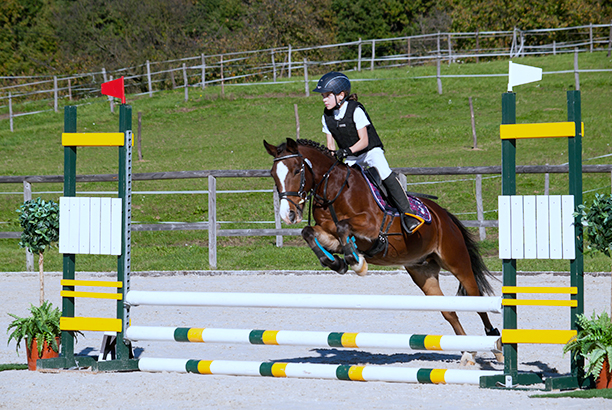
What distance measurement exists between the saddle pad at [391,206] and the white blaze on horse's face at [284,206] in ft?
2.71

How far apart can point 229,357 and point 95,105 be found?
23344 mm

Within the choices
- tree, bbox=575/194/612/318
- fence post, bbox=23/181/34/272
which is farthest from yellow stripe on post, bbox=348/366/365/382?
fence post, bbox=23/181/34/272

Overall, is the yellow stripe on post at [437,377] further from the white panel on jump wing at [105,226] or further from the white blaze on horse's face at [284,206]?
the white panel on jump wing at [105,226]

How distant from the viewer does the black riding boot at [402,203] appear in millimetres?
5742

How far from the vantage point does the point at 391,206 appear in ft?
19.1

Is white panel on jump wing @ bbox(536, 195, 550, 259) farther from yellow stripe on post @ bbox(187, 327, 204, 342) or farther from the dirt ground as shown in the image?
yellow stripe on post @ bbox(187, 327, 204, 342)

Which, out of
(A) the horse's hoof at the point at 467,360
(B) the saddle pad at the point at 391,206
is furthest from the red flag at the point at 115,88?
(A) the horse's hoof at the point at 467,360

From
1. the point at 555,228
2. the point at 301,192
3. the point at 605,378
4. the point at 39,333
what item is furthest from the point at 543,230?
the point at 39,333

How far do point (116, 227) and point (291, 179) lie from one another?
154 cm

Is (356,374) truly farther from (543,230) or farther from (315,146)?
(315,146)

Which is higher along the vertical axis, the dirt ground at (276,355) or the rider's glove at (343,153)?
the rider's glove at (343,153)

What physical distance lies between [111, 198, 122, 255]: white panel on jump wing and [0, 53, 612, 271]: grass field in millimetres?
5923

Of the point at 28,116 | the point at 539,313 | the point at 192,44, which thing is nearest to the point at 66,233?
the point at 539,313

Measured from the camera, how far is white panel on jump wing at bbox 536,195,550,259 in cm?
487
